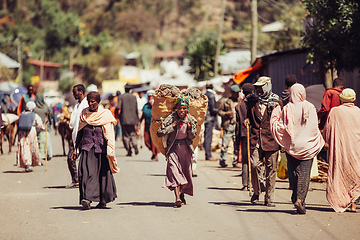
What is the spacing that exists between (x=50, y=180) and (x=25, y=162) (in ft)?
5.52

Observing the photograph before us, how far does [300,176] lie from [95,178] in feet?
9.83

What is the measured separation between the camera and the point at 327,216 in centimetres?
920

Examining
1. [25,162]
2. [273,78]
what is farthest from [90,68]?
[25,162]

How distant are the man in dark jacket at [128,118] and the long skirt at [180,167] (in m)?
9.78

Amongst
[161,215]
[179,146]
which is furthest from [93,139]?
[161,215]

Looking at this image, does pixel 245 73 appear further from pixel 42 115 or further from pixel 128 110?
pixel 42 115

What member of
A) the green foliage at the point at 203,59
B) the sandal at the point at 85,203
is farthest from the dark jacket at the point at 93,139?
the green foliage at the point at 203,59

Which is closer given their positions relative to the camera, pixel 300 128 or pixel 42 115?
pixel 300 128

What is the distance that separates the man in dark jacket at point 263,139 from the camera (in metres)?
10.1

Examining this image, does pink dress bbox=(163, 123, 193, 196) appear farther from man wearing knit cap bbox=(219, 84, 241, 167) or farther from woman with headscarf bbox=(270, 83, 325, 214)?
man wearing knit cap bbox=(219, 84, 241, 167)

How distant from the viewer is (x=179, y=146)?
10.2m

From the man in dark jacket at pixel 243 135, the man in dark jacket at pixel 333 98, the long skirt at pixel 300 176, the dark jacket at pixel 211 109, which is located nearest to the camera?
the long skirt at pixel 300 176

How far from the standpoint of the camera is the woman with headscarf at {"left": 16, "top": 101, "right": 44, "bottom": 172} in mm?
15367

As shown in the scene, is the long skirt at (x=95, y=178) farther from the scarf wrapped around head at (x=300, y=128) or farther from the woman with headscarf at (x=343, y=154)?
the woman with headscarf at (x=343, y=154)
